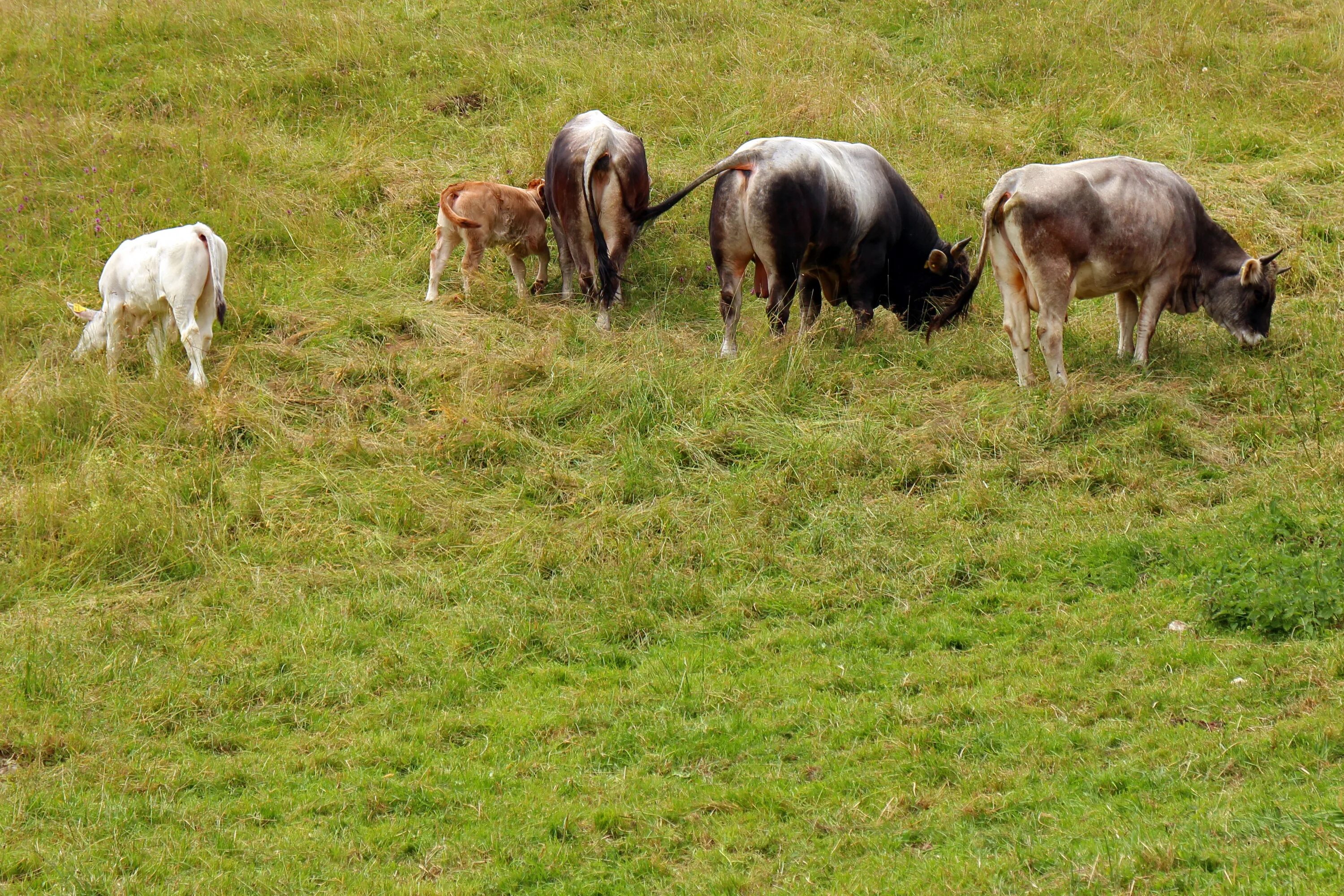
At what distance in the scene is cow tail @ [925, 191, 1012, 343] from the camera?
943cm

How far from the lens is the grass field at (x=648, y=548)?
5363mm

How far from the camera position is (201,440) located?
938 centimetres

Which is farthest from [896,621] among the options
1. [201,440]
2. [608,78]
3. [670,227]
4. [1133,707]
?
[608,78]

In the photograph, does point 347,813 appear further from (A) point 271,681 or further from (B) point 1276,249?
(B) point 1276,249

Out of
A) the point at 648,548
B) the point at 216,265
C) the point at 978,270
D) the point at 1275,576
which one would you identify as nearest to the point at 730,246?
the point at 978,270

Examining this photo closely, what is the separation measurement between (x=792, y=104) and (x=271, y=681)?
32.1 ft

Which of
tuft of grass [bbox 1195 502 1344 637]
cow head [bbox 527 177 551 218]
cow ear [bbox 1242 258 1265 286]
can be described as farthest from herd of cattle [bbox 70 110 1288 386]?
tuft of grass [bbox 1195 502 1344 637]

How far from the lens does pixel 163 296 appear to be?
416 inches

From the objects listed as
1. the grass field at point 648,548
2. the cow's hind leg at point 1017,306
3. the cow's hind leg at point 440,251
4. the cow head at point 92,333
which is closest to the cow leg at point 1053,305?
the cow's hind leg at point 1017,306

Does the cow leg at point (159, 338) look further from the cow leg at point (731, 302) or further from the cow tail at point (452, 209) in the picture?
the cow leg at point (731, 302)

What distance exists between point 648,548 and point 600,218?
4.69 meters

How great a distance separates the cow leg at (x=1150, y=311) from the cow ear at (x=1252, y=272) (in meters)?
0.48

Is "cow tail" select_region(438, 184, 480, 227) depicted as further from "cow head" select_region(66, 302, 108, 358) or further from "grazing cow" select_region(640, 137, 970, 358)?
"cow head" select_region(66, 302, 108, 358)

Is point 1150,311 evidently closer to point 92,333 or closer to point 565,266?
point 565,266
